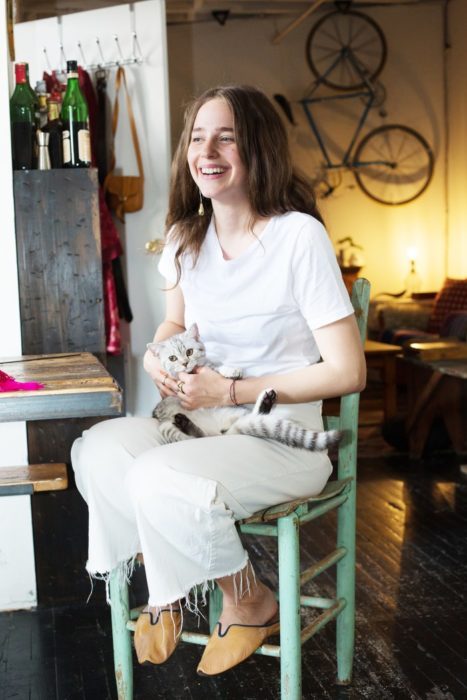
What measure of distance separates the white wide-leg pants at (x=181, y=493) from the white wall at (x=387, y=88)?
6.81m

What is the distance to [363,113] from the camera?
8.68 metres

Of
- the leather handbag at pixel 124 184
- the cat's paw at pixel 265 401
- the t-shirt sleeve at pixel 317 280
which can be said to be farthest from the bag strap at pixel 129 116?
the cat's paw at pixel 265 401

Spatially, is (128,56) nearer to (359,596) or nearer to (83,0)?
(359,596)

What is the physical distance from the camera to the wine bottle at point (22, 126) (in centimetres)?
297

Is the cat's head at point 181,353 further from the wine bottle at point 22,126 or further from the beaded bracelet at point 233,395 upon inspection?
the wine bottle at point 22,126

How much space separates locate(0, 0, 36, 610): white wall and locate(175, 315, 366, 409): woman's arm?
1.06 metres

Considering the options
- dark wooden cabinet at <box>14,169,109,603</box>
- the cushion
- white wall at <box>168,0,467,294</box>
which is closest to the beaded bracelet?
dark wooden cabinet at <box>14,169,109,603</box>

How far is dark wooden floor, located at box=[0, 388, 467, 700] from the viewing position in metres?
2.31

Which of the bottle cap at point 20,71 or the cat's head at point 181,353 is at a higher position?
the bottle cap at point 20,71

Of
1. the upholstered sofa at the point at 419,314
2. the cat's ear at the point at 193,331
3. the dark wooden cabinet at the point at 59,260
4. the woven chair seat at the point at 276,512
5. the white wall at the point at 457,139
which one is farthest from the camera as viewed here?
the white wall at the point at 457,139

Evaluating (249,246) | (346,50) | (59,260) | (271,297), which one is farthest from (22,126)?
(346,50)

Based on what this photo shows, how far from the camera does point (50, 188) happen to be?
2969mm

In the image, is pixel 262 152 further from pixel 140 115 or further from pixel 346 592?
pixel 140 115

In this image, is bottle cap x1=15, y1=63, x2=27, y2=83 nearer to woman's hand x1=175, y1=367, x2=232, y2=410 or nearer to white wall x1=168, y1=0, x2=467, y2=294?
woman's hand x1=175, y1=367, x2=232, y2=410
